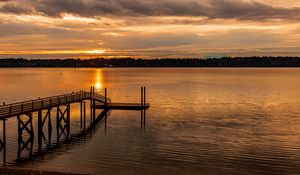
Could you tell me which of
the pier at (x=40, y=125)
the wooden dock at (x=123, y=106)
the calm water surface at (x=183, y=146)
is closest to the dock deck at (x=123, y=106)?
the wooden dock at (x=123, y=106)

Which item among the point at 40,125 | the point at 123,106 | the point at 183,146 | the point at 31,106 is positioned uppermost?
the point at 31,106

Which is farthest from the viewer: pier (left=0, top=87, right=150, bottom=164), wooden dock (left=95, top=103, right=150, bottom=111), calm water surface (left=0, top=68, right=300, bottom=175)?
wooden dock (left=95, top=103, right=150, bottom=111)

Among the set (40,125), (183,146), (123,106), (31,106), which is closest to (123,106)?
(123,106)

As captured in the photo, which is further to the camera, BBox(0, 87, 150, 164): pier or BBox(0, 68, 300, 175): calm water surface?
BBox(0, 87, 150, 164): pier

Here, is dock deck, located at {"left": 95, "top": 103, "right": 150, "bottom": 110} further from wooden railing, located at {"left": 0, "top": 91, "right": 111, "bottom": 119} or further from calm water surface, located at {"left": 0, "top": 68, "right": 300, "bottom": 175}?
wooden railing, located at {"left": 0, "top": 91, "right": 111, "bottom": 119}

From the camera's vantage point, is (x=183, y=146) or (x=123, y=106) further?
(x=123, y=106)

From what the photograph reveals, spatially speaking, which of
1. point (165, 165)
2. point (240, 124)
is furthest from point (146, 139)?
point (240, 124)

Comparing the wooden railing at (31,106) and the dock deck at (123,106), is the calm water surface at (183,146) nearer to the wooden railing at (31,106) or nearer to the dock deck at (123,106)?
the wooden railing at (31,106)


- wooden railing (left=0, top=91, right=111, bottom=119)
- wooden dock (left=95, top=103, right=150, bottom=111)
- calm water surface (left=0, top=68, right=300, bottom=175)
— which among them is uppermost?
wooden railing (left=0, top=91, right=111, bottom=119)

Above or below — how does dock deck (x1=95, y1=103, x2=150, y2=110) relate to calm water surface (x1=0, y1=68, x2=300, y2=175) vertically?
above

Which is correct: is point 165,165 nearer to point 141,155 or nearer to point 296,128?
point 141,155

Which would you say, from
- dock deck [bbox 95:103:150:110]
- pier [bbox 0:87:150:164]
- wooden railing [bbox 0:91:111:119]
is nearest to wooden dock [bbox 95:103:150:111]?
dock deck [bbox 95:103:150:110]

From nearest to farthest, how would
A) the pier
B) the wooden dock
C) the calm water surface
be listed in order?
the calm water surface
the pier
the wooden dock

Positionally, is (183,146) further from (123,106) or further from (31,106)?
(123,106)
